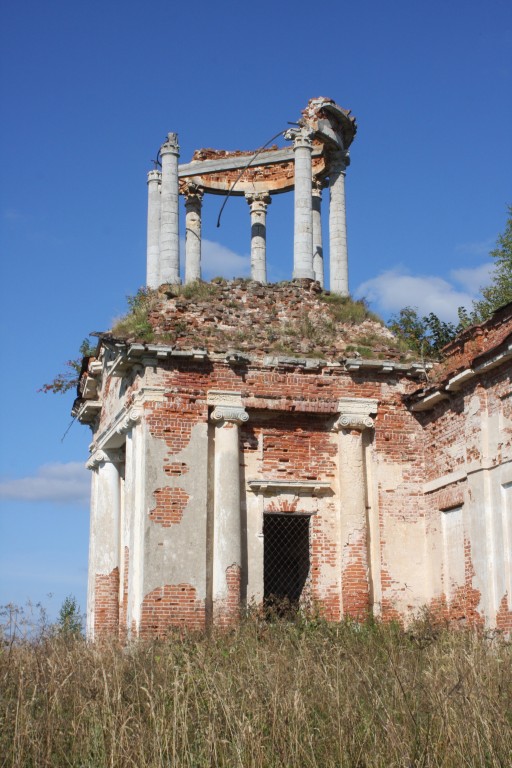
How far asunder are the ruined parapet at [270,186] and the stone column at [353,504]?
320 centimetres

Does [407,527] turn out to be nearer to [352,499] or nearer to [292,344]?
[352,499]

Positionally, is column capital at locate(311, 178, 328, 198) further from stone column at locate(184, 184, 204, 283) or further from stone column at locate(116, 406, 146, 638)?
stone column at locate(116, 406, 146, 638)

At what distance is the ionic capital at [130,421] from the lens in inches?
543

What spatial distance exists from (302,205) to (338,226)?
2.41m

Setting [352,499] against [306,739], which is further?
[352,499]

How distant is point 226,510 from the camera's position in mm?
13602

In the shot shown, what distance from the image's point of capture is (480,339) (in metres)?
13.3

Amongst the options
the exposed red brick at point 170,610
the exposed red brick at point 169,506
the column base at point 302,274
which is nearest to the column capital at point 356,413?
the exposed red brick at point 169,506

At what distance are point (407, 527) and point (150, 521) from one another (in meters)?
3.90

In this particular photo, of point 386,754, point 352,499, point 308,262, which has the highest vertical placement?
point 308,262

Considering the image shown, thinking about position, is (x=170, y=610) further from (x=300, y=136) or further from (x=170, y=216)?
(x=300, y=136)

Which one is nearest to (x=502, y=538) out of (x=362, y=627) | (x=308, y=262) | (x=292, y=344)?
(x=362, y=627)

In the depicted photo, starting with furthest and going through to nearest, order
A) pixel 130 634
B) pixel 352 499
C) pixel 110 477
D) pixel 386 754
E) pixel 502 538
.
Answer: pixel 110 477, pixel 352 499, pixel 130 634, pixel 502 538, pixel 386 754

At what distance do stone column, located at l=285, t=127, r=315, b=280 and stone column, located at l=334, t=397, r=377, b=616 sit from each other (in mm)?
3379
